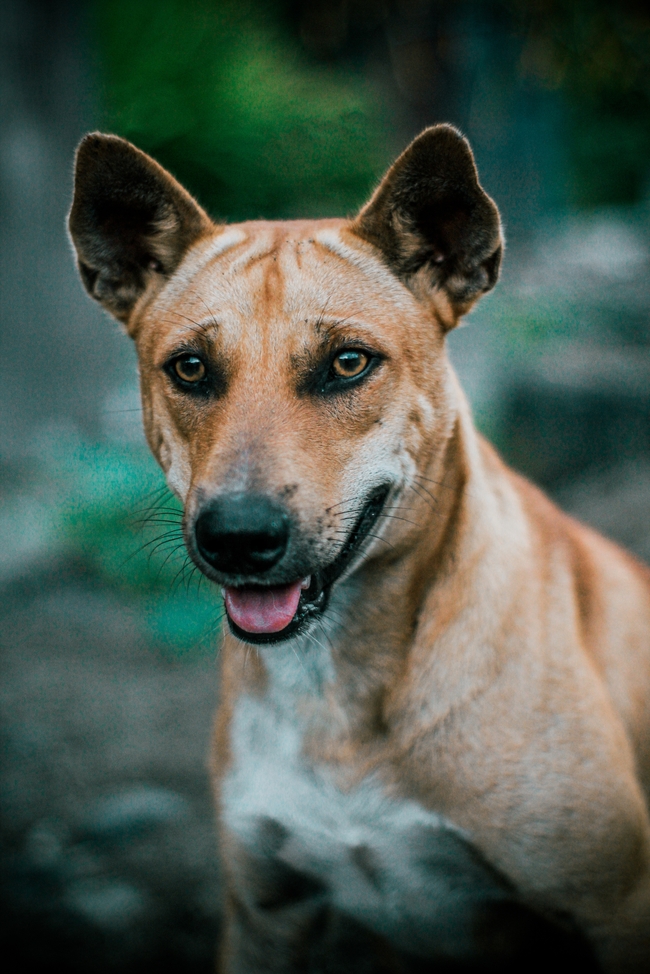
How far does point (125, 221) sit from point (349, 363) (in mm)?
908

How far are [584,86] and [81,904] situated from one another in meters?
7.74

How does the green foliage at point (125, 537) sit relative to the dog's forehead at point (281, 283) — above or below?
below

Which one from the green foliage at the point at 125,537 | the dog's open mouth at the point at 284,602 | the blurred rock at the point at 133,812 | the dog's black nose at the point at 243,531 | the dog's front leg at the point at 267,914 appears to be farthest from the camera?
the green foliage at the point at 125,537

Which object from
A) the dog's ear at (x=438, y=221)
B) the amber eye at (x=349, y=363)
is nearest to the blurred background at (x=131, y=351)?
the amber eye at (x=349, y=363)

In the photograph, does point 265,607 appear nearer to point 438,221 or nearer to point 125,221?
point 438,221

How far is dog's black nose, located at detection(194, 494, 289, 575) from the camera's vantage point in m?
1.73

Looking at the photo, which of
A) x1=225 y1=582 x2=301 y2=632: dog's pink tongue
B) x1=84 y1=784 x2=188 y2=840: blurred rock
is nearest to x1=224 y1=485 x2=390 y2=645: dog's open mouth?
x1=225 y1=582 x2=301 y2=632: dog's pink tongue

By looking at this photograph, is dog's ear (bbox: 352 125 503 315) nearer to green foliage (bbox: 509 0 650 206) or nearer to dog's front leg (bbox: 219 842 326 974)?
dog's front leg (bbox: 219 842 326 974)

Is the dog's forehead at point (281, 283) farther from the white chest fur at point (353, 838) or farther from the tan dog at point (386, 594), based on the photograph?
the white chest fur at point (353, 838)

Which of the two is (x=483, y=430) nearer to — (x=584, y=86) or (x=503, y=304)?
(x=503, y=304)

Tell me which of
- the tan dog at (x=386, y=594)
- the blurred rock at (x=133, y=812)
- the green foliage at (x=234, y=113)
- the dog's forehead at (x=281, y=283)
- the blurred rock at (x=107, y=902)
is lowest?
the blurred rock at (x=107, y=902)

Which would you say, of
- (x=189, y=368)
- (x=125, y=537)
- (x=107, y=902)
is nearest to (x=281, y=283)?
(x=189, y=368)

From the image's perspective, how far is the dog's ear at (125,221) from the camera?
2172 millimetres

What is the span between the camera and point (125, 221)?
237 centimetres
